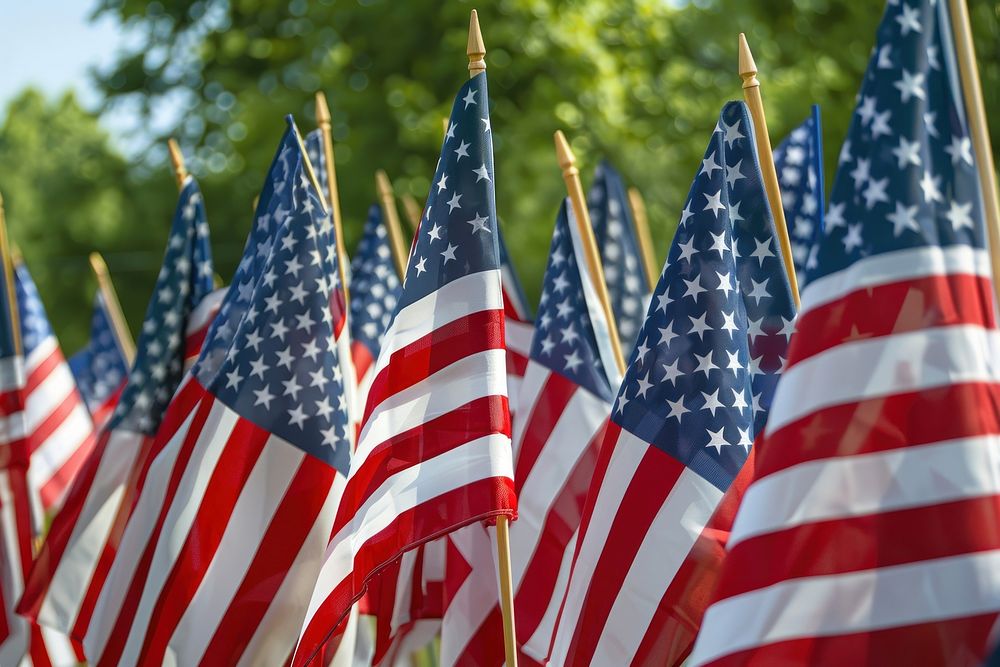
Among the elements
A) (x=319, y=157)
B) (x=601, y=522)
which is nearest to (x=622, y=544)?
(x=601, y=522)

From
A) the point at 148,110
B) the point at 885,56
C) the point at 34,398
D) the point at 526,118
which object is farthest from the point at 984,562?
the point at 148,110

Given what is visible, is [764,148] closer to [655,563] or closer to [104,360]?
[655,563]

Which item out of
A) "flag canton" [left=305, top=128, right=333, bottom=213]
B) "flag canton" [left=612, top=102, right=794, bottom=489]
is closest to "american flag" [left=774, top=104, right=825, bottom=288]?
"flag canton" [left=612, top=102, right=794, bottom=489]

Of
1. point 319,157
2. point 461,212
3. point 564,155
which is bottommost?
point 461,212

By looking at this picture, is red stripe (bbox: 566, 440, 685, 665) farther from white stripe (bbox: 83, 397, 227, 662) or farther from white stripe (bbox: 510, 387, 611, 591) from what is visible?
white stripe (bbox: 83, 397, 227, 662)

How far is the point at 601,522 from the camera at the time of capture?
4.52 metres

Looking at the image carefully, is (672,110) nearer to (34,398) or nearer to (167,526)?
(34,398)

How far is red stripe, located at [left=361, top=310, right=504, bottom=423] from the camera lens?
4.53 metres

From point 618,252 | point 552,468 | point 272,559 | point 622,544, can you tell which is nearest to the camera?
point 622,544

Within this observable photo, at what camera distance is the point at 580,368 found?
19.9 ft

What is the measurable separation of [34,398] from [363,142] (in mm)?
6263

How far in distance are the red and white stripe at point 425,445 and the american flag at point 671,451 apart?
0.40 m

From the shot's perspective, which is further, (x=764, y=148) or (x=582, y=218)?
(x=582, y=218)

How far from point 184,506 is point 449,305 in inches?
58.4
